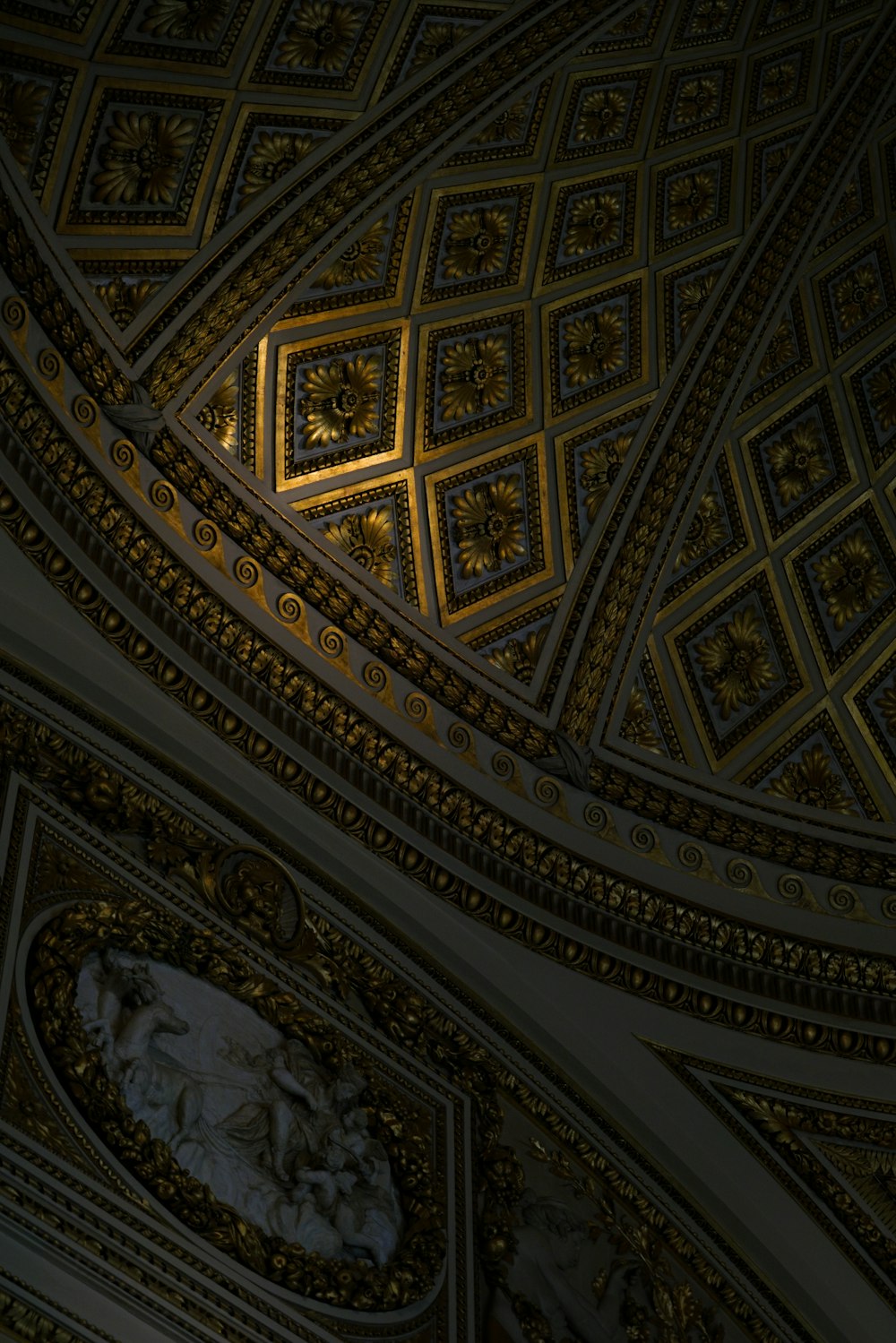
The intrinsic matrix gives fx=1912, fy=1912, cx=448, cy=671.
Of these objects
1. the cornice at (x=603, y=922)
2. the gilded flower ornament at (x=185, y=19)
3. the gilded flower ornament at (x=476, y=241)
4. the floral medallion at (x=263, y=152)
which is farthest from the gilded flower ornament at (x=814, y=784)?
the gilded flower ornament at (x=185, y=19)

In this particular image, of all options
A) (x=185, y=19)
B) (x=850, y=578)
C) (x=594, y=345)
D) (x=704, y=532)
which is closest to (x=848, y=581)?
(x=850, y=578)

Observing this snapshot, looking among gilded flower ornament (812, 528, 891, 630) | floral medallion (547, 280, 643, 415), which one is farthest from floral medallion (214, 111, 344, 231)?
gilded flower ornament (812, 528, 891, 630)

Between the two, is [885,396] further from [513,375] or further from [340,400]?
[340,400]

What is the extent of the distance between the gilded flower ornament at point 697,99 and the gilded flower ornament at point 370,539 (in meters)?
2.49

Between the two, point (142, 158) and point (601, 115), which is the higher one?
point (601, 115)

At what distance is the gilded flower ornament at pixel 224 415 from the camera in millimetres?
8266

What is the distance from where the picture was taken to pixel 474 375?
9195 mm

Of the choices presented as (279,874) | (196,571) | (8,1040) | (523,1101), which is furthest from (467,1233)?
(196,571)

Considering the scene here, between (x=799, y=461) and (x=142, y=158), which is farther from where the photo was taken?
(x=799, y=461)

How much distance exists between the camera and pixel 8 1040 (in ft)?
19.4

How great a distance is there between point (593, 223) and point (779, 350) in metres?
1.30

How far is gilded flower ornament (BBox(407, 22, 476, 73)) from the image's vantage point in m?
8.31

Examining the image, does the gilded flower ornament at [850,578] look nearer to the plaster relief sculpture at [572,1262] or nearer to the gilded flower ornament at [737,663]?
the gilded flower ornament at [737,663]

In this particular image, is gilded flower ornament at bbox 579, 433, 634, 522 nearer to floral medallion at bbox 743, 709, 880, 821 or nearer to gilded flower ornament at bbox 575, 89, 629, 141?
gilded flower ornament at bbox 575, 89, 629, 141
